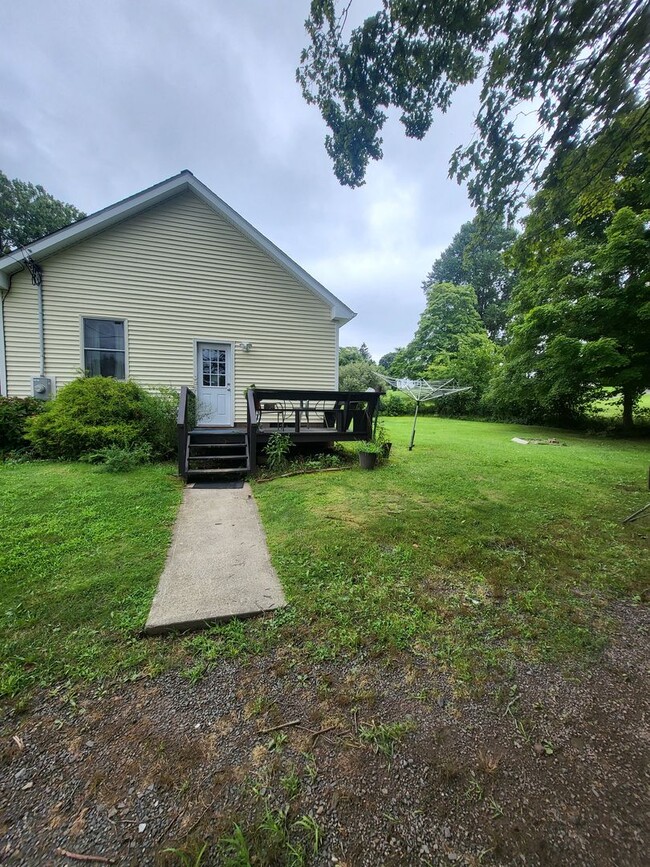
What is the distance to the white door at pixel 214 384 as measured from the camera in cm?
876

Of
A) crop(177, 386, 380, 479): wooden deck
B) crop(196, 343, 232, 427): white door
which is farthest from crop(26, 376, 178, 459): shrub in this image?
crop(196, 343, 232, 427): white door

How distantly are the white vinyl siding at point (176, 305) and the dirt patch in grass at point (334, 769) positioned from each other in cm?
779

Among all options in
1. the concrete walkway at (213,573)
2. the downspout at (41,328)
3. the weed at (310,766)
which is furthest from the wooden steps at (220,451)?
the weed at (310,766)

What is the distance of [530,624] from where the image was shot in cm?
229

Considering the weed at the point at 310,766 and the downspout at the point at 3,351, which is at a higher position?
the downspout at the point at 3,351

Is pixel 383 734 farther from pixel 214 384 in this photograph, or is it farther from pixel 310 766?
pixel 214 384

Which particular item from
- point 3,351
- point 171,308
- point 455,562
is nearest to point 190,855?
point 455,562

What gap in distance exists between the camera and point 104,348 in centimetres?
814

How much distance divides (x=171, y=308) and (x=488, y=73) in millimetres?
7405

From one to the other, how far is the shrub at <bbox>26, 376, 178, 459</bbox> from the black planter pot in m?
3.80

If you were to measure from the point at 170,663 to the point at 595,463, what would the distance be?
29.6 ft

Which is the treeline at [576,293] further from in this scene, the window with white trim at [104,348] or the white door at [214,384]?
the window with white trim at [104,348]

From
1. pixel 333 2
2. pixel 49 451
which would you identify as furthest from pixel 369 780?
pixel 49 451

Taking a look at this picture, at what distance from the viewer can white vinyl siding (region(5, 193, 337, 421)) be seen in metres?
7.74
